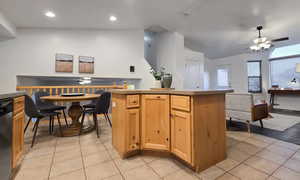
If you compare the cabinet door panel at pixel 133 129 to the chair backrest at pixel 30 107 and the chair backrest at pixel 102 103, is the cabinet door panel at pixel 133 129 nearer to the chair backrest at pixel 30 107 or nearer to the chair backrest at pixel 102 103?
the chair backrest at pixel 102 103

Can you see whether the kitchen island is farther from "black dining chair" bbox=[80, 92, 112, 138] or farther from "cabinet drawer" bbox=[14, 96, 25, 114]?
"cabinet drawer" bbox=[14, 96, 25, 114]

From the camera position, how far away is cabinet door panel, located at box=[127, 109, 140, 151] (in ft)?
5.66

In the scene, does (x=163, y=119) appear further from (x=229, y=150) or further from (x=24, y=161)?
(x=24, y=161)

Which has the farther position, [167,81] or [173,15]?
[173,15]

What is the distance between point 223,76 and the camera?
24.3 ft

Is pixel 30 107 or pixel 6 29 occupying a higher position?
pixel 6 29

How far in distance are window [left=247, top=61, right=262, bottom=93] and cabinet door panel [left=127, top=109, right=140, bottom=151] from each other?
275 inches

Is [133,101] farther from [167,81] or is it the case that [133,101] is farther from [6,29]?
[6,29]

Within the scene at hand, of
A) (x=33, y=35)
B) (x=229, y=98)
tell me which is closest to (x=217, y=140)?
(x=229, y=98)

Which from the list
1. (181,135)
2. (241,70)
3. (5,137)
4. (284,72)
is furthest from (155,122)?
(284,72)

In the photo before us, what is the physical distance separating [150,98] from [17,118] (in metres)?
1.57

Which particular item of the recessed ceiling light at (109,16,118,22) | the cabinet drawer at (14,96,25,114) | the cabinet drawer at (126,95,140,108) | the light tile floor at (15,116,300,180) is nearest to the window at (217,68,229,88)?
the light tile floor at (15,116,300,180)

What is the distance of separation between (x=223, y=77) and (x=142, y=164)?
7362 mm

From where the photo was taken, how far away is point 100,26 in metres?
4.05
